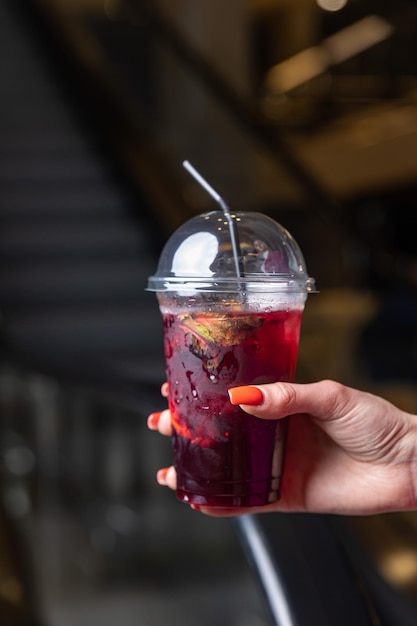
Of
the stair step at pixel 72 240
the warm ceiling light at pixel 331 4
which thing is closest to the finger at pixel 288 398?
the stair step at pixel 72 240

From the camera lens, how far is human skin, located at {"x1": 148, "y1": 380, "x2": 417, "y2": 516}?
3.62ft

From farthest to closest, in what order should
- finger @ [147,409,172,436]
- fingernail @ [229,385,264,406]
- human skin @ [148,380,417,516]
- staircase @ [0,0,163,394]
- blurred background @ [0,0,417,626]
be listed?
1. staircase @ [0,0,163,394]
2. blurred background @ [0,0,417,626]
3. finger @ [147,409,172,436]
4. human skin @ [148,380,417,516]
5. fingernail @ [229,385,264,406]

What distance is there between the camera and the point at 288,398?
3.18 feet

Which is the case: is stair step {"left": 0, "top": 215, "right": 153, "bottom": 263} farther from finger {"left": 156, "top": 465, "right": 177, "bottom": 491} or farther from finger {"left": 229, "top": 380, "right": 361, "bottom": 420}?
finger {"left": 229, "top": 380, "right": 361, "bottom": 420}

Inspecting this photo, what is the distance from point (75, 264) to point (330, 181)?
4.39 metres

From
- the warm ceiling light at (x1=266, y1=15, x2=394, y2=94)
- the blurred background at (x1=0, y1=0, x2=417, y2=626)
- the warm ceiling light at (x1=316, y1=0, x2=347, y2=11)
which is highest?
the warm ceiling light at (x1=316, y1=0, x2=347, y2=11)

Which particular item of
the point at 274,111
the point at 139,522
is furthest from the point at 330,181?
the point at 139,522

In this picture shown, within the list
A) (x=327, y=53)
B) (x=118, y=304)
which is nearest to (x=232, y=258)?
(x=118, y=304)

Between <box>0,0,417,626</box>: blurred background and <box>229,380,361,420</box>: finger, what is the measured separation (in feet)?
4.56

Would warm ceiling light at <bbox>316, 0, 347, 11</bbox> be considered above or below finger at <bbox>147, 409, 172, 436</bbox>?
above

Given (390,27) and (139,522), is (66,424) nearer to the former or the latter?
(139,522)

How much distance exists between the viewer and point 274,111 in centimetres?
979

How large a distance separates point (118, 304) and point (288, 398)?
13.5 feet

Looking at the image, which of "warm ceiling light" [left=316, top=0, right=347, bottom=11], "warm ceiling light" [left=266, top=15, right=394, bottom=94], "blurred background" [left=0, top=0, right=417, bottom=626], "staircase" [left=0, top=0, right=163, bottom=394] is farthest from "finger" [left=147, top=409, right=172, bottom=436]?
"warm ceiling light" [left=316, top=0, right=347, bottom=11]
